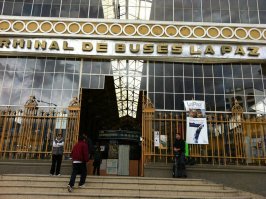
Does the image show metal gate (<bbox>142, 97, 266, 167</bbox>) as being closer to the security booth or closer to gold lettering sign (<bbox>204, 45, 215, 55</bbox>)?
gold lettering sign (<bbox>204, 45, 215, 55</bbox>)

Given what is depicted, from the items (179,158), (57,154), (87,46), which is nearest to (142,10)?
(87,46)

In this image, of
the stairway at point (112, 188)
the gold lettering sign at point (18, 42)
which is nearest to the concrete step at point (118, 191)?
the stairway at point (112, 188)

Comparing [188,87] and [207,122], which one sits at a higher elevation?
[188,87]

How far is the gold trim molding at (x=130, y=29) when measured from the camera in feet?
46.4

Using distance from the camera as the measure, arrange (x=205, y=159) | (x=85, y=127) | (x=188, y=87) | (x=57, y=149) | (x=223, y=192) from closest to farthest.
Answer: (x=223, y=192) < (x=57, y=149) < (x=205, y=159) < (x=188, y=87) < (x=85, y=127)

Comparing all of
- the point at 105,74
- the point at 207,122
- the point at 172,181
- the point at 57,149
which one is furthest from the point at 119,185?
the point at 105,74

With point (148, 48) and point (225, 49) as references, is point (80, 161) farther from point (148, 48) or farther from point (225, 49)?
point (225, 49)

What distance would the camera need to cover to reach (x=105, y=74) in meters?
14.0

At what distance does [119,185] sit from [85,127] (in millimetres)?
10724

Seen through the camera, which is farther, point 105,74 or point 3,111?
point 105,74

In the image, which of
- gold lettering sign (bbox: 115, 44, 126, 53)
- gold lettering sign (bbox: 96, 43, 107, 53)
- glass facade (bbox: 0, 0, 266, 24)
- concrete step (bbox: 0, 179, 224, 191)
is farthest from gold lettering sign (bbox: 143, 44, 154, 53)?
concrete step (bbox: 0, 179, 224, 191)

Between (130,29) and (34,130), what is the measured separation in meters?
6.14

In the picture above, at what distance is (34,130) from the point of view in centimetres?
1237

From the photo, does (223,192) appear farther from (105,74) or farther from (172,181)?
(105,74)
